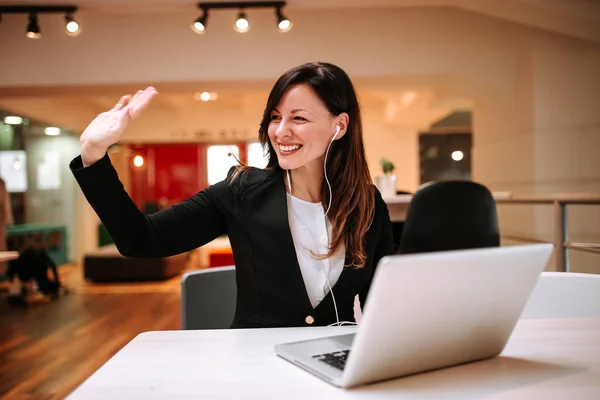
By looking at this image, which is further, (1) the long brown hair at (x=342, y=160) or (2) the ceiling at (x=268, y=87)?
(2) the ceiling at (x=268, y=87)

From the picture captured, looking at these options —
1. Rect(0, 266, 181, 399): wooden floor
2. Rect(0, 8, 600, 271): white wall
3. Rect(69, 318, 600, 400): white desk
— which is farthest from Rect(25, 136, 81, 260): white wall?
Rect(69, 318, 600, 400): white desk

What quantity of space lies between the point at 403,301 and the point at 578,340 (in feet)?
1.53

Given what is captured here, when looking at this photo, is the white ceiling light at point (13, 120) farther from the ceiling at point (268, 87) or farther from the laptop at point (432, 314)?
the laptop at point (432, 314)

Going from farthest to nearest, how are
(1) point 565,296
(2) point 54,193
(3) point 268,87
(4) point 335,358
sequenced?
1. (2) point 54,193
2. (3) point 268,87
3. (1) point 565,296
4. (4) point 335,358

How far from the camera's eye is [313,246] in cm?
129

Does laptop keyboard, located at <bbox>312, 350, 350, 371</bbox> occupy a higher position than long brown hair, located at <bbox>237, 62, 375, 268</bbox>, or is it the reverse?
long brown hair, located at <bbox>237, 62, 375, 268</bbox>

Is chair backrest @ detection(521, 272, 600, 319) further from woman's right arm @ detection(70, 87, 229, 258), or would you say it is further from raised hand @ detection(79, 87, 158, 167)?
raised hand @ detection(79, 87, 158, 167)

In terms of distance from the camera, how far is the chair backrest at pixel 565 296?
1215 millimetres

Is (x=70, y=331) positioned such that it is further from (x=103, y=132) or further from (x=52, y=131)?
(x=52, y=131)

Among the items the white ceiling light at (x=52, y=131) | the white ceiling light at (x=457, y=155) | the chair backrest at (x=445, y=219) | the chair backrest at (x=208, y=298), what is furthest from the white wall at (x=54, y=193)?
the chair backrest at (x=208, y=298)

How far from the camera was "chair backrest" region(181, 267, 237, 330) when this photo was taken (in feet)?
4.63

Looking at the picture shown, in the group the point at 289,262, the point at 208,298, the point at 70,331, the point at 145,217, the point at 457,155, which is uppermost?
the point at 457,155

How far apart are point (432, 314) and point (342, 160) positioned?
0.89 m

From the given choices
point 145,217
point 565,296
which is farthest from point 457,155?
point 145,217
